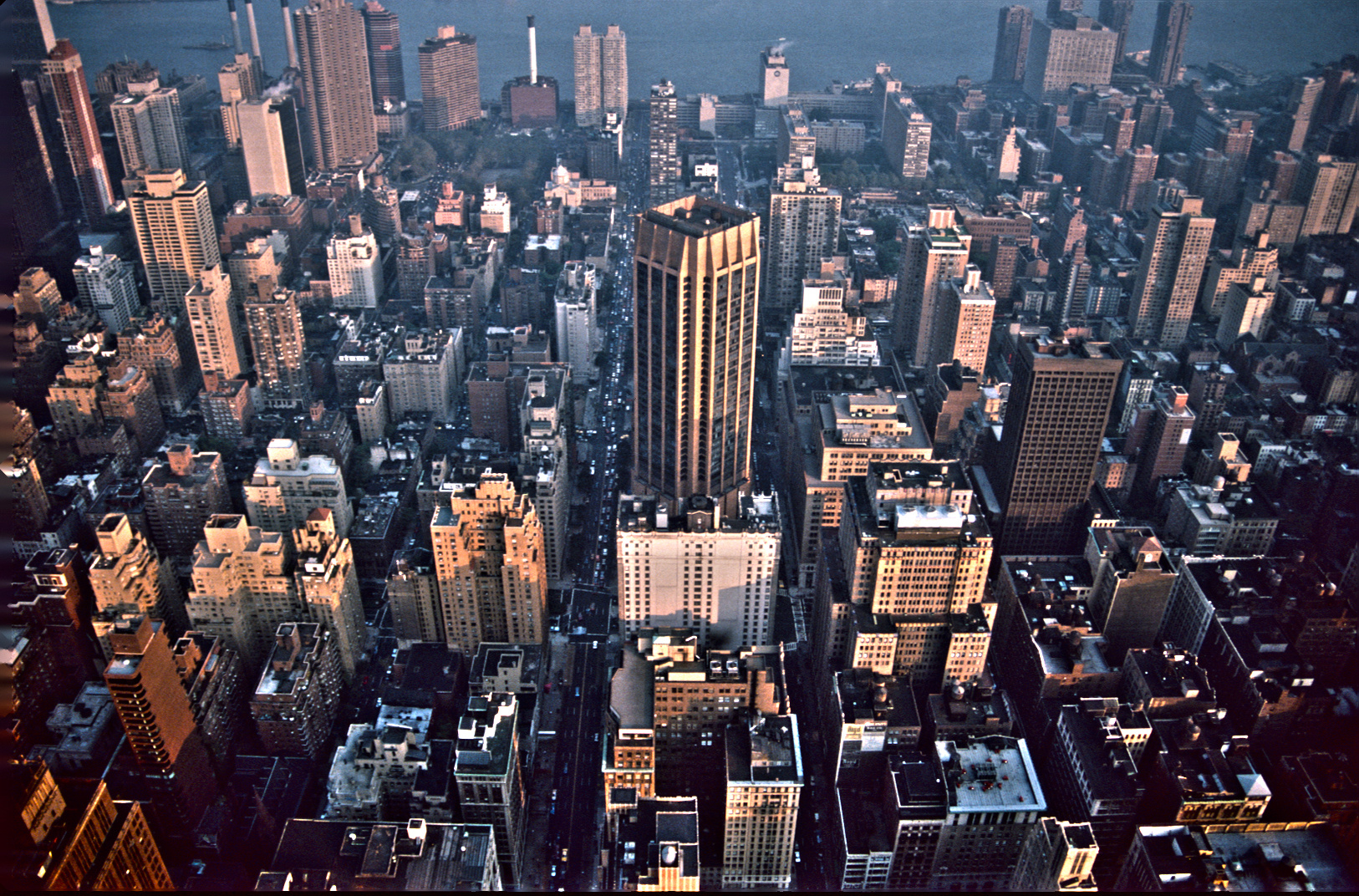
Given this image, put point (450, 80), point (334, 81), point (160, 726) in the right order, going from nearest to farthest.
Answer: point (160, 726)
point (334, 81)
point (450, 80)

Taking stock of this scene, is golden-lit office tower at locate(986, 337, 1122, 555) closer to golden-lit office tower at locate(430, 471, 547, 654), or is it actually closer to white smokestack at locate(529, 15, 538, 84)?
golden-lit office tower at locate(430, 471, 547, 654)

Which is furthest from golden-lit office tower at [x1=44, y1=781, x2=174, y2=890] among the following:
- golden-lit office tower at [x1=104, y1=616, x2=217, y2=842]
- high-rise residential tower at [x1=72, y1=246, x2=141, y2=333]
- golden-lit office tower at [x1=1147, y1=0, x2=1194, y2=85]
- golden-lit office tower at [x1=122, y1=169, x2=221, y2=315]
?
golden-lit office tower at [x1=1147, y1=0, x2=1194, y2=85]

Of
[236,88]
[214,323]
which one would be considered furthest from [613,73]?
[214,323]

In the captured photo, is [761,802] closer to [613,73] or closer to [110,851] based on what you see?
[110,851]

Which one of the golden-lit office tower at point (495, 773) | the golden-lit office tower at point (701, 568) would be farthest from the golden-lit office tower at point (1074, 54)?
the golden-lit office tower at point (495, 773)

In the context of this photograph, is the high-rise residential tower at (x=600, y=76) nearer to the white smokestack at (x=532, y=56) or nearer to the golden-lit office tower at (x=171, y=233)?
the white smokestack at (x=532, y=56)

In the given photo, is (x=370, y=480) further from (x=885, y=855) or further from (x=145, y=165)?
(x=145, y=165)
